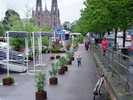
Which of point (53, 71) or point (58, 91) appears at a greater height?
point (53, 71)

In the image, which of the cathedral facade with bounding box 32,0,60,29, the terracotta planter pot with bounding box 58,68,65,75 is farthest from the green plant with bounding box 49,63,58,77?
the cathedral facade with bounding box 32,0,60,29

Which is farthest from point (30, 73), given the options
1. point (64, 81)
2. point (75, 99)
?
point (75, 99)

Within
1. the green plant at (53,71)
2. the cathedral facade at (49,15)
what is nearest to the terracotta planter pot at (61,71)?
the green plant at (53,71)

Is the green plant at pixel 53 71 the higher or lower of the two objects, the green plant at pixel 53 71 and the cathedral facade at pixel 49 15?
the lower

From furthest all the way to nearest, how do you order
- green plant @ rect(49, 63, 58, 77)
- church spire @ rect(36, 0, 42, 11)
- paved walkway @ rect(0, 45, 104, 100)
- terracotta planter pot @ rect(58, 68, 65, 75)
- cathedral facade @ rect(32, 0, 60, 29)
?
church spire @ rect(36, 0, 42, 11) → cathedral facade @ rect(32, 0, 60, 29) → terracotta planter pot @ rect(58, 68, 65, 75) → green plant @ rect(49, 63, 58, 77) → paved walkway @ rect(0, 45, 104, 100)

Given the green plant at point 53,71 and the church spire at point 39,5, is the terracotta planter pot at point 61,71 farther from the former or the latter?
the church spire at point 39,5

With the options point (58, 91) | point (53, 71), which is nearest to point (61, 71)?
point (53, 71)

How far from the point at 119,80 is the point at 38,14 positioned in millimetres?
152194

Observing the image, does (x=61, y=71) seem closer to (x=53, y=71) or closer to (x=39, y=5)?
(x=53, y=71)

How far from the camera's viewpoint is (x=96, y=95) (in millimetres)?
20188

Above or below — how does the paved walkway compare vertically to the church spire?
below

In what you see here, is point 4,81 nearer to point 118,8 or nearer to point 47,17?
point 118,8

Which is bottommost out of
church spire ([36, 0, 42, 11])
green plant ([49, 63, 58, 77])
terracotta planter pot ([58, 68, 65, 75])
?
terracotta planter pot ([58, 68, 65, 75])

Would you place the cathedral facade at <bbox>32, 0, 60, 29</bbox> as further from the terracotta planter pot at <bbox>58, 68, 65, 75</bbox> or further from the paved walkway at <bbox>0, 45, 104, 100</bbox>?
the paved walkway at <bbox>0, 45, 104, 100</bbox>
